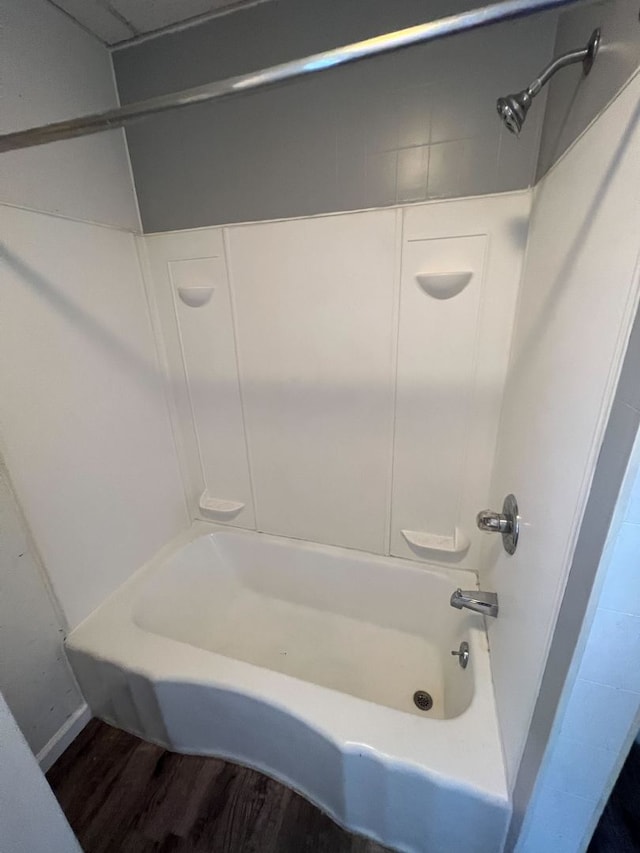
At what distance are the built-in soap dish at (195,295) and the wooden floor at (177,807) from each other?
1.68 meters

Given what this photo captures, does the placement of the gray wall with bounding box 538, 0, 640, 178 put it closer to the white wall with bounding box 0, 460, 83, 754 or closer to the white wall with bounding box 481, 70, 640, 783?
the white wall with bounding box 481, 70, 640, 783

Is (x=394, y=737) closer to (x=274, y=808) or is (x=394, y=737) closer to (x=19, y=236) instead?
(x=274, y=808)

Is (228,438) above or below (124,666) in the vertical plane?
above

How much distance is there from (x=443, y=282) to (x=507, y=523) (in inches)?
30.6

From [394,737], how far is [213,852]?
630mm

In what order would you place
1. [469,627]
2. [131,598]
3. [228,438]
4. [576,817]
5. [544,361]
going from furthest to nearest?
[228,438], [131,598], [469,627], [544,361], [576,817]

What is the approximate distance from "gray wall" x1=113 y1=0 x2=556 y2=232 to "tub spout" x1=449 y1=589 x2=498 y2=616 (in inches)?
49.2

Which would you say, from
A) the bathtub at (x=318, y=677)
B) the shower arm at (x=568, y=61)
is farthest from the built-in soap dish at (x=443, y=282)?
the bathtub at (x=318, y=677)

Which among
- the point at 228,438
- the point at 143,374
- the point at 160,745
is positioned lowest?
the point at 160,745

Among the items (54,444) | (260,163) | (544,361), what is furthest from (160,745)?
(260,163)

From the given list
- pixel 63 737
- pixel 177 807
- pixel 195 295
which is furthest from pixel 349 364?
pixel 63 737

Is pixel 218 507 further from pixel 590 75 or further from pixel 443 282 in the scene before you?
pixel 590 75

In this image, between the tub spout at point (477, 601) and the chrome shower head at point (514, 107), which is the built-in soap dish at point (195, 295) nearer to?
the chrome shower head at point (514, 107)

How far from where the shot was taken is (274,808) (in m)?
1.04
